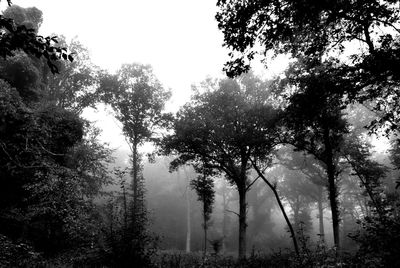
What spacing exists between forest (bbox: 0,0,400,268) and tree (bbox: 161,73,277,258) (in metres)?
0.10

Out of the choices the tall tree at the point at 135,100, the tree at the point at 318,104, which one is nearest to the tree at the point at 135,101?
the tall tree at the point at 135,100

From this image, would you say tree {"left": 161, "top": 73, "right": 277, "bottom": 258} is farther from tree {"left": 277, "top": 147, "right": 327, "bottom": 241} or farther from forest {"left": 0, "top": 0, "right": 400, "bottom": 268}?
tree {"left": 277, "top": 147, "right": 327, "bottom": 241}

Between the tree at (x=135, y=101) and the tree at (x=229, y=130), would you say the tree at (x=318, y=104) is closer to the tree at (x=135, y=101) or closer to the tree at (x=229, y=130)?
the tree at (x=229, y=130)

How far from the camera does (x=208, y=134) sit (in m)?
20.5

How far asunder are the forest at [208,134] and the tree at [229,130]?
104 millimetres

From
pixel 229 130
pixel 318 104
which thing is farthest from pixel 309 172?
pixel 318 104

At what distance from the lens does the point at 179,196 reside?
49.7m

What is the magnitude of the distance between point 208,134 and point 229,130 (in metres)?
1.60

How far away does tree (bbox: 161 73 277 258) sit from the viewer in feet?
65.7

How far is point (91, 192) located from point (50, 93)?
11.6m

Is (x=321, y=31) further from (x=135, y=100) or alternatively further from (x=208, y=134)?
(x=135, y=100)

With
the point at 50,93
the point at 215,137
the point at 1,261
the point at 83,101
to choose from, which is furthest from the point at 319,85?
the point at 50,93

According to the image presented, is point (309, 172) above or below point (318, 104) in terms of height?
above

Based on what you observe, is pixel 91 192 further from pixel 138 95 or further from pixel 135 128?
pixel 138 95
